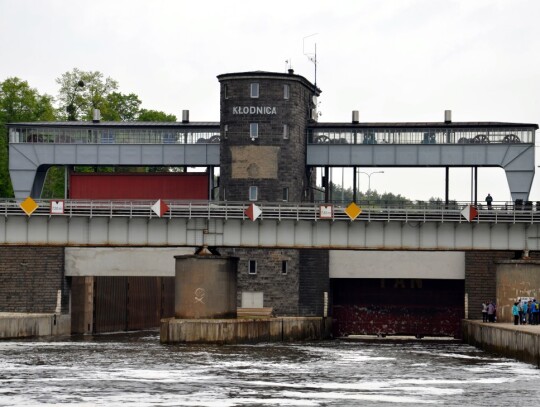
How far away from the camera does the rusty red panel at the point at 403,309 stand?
110m

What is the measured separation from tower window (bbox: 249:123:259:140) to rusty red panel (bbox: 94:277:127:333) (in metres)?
16.0

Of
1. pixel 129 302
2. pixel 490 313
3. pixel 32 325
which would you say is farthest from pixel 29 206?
pixel 490 313

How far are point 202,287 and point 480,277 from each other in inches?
1166

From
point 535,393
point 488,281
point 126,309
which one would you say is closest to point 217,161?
point 126,309

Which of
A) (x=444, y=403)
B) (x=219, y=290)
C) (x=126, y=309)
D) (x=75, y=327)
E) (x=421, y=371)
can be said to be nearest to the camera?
(x=444, y=403)

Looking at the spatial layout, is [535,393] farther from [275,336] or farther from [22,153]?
[22,153]

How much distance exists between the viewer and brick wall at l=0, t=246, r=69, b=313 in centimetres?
10806

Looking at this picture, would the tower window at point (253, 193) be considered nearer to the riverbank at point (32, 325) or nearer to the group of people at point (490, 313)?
the riverbank at point (32, 325)

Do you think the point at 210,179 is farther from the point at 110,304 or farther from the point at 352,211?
the point at 352,211

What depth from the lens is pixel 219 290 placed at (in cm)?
8794

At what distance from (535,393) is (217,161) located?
229 feet

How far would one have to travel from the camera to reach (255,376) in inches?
2376

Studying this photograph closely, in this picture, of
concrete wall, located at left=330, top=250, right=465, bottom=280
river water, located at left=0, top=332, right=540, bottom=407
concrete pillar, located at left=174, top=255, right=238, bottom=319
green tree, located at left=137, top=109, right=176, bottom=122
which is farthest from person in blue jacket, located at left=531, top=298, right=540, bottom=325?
green tree, located at left=137, top=109, right=176, bottom=122

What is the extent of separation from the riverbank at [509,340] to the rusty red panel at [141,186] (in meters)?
34.3
